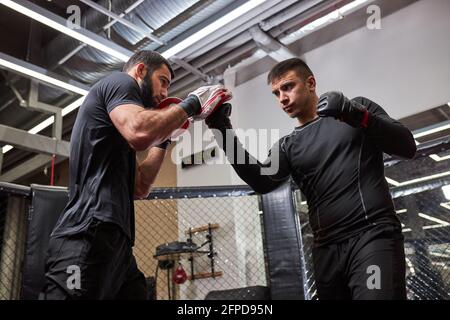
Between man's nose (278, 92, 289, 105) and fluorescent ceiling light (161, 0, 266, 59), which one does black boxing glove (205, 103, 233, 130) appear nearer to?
man's nose (278, 92, 289, 105)

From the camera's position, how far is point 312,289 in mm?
2525

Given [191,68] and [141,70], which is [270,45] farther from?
[141,70]

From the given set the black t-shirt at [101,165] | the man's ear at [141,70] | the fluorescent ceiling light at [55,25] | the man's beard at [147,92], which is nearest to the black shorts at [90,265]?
the black t-shirt at [101,165]

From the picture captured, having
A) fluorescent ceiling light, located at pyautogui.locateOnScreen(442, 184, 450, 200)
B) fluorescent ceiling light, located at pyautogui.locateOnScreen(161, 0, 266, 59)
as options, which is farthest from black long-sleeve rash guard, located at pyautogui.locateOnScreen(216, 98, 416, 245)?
fluorescent ceiling light, located at pyautogui.locateOnScreen(161, 0, 266, 59)

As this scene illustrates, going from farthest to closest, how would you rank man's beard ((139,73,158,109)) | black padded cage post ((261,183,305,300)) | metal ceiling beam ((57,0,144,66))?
metal ceiling beam ((57,0,144,66)) < black padded cage post ((261,183,305,300)) < man's beard ((139,73,158,109))

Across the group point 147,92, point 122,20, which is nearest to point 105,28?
point 122,20

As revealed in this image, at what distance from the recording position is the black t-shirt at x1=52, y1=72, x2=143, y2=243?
1474 millimetres

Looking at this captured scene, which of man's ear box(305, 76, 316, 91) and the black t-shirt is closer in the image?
the black t-shirt

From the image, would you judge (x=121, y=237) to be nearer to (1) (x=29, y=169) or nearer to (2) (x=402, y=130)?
(2) (x=402, y=130)

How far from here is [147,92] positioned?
6.01ft

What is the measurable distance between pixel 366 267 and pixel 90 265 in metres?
0.98

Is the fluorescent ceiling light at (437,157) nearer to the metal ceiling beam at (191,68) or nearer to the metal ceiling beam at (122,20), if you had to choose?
the metal ceiling beam at (122,20)

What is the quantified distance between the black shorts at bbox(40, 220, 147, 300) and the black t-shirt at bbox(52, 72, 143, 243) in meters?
0.04

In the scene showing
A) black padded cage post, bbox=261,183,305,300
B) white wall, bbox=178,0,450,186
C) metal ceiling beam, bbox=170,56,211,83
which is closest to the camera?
black padded cage post, bbox=261,183,305,300
